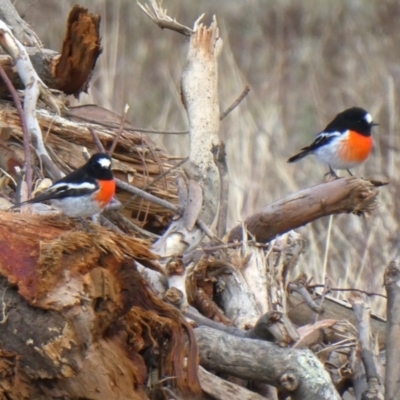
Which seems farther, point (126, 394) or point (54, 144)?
point (54, 144)

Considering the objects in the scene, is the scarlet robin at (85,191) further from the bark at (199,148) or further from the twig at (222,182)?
the twig at (222,182)

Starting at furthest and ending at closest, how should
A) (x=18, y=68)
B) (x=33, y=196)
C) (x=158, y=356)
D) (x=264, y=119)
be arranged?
(x=264, y=119), (x=18, y=68), (x=33, y=196), (x=158, y=356)

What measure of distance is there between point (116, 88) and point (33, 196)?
6.06 metres

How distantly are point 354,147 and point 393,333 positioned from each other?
9.20 feet

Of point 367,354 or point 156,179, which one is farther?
point 156,179

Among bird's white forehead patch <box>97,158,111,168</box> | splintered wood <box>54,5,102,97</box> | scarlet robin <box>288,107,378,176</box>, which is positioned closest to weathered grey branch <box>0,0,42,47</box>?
splintered wood <box>54,5,102,97</box>

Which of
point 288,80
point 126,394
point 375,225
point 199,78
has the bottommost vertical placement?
point 126,394

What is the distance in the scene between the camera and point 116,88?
36.1 feet

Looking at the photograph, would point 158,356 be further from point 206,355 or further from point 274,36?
point 274,36

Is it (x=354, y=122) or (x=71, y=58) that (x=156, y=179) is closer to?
(x=71, y=58)

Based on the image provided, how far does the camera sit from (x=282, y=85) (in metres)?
12.7

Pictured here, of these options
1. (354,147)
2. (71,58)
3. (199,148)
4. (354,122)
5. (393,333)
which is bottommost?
(393,333)

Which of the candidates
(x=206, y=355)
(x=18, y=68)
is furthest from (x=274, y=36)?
(x=206, y=355)

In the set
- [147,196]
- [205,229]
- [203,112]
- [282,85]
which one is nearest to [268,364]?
[205,229]
